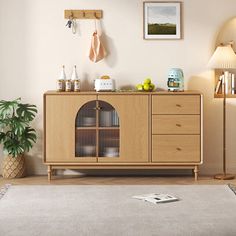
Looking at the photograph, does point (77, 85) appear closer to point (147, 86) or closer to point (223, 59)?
point (147, 86)

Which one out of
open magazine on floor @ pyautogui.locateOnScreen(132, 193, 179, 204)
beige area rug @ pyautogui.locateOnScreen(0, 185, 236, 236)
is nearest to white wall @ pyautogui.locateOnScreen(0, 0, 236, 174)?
beige area rug @ pyautogui.locateOnScreen(0, 185, 236, 236)

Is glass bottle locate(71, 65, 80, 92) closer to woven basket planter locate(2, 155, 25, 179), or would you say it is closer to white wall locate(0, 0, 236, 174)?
white wall locate(0, 0, 236, 174)

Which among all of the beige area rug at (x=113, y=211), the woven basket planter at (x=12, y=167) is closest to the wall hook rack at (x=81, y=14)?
the woven basket planter at (x=12, y=167)

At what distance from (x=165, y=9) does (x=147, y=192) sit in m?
1.97

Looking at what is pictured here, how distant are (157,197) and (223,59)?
1.81 m

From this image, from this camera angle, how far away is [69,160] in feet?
20.2

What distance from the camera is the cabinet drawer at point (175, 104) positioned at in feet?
20.0

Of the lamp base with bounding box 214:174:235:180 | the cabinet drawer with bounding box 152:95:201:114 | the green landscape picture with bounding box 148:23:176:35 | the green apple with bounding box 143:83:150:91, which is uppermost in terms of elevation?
the green landscape picture with bounding box 148:23:176:35

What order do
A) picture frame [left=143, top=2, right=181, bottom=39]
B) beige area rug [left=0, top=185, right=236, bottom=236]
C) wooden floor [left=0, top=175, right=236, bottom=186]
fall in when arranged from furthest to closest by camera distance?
1. picture frame [left=143, top=2, right=181, bottom=39]
2. wooden floor [left=0, top=175, right=236, bottom=186]
3. beige area rug [left=0, top=185, right=236, bottom=236]

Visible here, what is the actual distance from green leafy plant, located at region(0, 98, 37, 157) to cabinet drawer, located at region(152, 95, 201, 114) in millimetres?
1202

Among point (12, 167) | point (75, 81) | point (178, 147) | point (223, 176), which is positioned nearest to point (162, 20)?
point (75, 81)

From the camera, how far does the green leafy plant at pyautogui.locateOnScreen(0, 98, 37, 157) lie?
6172 millimetres

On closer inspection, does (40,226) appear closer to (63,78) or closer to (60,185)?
(60,185)

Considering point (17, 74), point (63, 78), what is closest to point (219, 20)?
point (63, 78)
